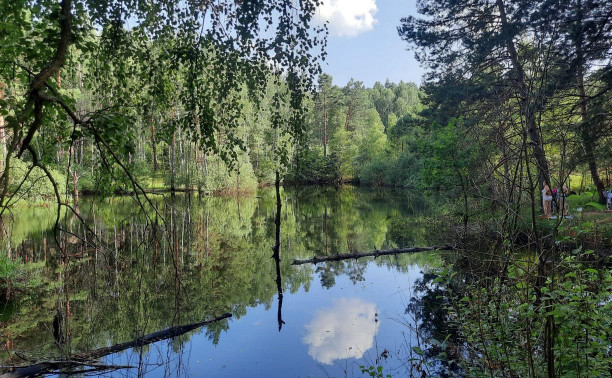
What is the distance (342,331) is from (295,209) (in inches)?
819

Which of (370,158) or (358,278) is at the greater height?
(370,158)

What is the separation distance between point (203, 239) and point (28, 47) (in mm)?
14210

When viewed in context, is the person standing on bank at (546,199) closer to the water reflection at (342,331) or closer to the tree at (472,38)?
the tree at (472,38)

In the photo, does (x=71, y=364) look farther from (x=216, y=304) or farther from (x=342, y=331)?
(x=342, y=331)

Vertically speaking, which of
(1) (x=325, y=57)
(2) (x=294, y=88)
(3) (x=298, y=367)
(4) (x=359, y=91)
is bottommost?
(3) (x=298, y=367)

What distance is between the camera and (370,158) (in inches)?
2025

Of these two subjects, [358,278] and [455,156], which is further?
[455,156]

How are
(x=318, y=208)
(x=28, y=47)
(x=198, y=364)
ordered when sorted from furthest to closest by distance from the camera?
1. (x=318, y=208)
2. (x=198, y=364)
3. (x=28, y=47)

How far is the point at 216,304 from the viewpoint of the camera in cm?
885

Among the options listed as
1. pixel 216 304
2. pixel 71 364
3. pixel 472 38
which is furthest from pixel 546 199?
pixel 71 364

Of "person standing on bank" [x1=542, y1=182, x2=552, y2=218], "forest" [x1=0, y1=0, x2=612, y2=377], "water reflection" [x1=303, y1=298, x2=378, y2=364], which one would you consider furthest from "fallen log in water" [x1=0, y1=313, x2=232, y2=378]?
"person standing on bank" [x1=542, y1=182, x2=552, y2=218]

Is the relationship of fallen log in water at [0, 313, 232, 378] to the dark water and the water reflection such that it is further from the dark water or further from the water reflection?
the water reflection

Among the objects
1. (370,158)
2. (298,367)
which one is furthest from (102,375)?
(370,158)

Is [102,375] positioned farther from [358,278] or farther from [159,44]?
[358,278]
